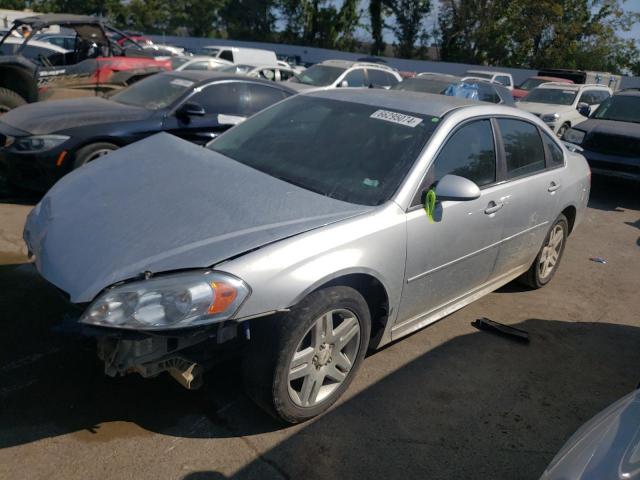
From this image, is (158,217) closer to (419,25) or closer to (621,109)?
(621,109)

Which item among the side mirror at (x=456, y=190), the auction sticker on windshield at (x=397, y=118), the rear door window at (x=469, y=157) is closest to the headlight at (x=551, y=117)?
the rear door window at (x=469, y=157)

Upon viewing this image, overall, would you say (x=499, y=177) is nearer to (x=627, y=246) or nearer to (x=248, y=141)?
(x=248, y=141)

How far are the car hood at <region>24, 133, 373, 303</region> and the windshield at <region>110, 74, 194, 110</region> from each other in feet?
10.9

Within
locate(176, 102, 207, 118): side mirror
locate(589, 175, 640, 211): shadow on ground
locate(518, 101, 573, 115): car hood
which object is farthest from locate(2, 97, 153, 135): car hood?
locate(518, 101, 573, 115): car hood

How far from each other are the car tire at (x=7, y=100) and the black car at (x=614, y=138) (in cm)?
873

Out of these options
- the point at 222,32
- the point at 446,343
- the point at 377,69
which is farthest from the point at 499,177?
the point at 222,32

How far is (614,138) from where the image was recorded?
911cm

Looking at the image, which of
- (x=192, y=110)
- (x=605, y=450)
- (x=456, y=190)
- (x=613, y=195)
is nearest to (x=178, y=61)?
(x=192, y=110)

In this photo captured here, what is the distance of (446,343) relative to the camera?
4.04 meters

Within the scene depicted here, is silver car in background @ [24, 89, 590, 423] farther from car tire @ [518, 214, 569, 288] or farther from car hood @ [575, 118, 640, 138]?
car hood @ [575, 118, 640, 138]

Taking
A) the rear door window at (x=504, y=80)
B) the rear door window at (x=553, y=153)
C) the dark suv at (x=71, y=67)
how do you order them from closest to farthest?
the rear door window at (x=553, y=153), the dark suv at (x=71, y=67), the rear door window at (x=504, y=80)

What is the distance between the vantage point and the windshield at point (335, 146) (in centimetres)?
328

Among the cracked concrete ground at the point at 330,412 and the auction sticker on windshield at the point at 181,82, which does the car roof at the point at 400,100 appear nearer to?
the cracked concrete ground at the point at 330,412

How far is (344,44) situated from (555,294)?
44.9 meters
